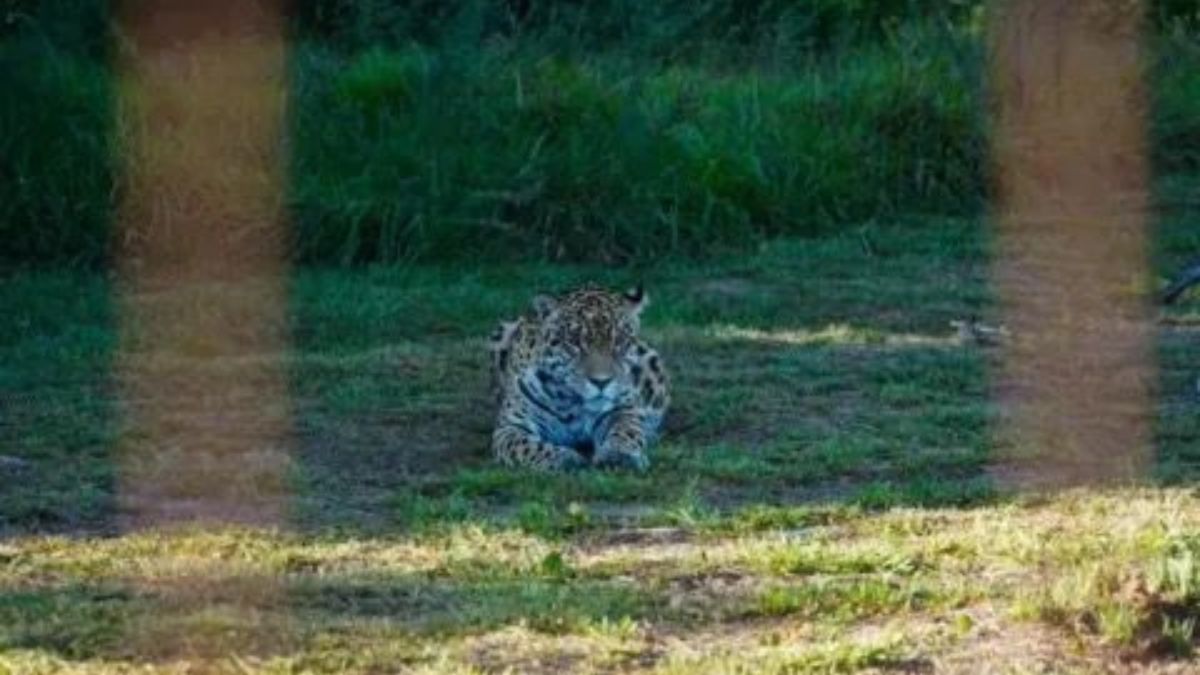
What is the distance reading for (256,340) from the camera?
1298cm

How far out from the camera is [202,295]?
45.3 ft

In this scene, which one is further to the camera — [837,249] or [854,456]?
[837,249]

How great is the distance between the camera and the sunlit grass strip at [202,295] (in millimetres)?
7188

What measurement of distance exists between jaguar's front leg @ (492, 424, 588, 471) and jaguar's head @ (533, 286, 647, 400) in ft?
0.95

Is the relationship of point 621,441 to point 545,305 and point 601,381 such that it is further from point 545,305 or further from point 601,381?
point 545,305

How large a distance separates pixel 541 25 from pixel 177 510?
9.91 m

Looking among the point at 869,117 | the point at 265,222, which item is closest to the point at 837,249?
the point at 869,117

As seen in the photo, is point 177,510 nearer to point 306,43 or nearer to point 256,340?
point 256,340

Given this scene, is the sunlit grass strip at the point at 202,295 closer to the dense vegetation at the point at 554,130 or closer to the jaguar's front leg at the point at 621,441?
the dense vegetation at the point at 554,130

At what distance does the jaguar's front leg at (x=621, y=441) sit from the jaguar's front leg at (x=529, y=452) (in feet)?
0.32

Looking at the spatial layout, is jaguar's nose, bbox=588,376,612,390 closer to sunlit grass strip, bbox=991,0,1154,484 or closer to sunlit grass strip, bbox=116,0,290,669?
sunlit grass strip, bbox=116,0,290,669

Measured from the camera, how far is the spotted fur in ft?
33.0

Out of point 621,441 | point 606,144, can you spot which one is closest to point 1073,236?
point 606,144

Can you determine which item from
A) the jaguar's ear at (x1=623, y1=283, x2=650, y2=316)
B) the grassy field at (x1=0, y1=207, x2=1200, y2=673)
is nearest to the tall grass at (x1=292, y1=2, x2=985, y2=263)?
the grassy field at (x1=0, y1=207, x2=1200, y2=673)
